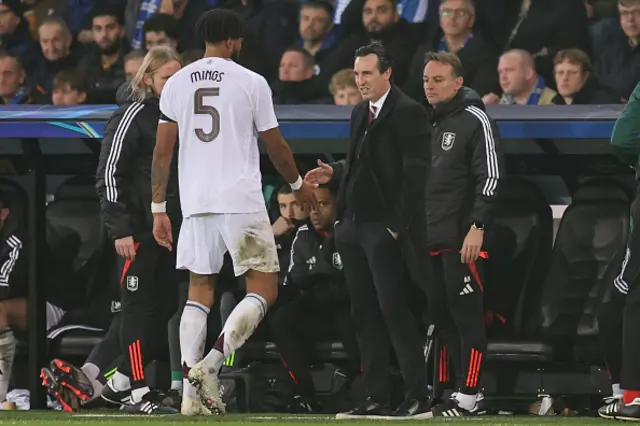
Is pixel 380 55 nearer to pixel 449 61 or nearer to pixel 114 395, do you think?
pixel 449 61

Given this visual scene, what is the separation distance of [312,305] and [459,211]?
1.26m

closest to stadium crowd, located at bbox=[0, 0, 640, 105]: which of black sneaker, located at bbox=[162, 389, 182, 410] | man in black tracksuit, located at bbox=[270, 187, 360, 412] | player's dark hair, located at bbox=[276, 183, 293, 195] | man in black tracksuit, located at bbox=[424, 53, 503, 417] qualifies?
player's dark hair, located at bbox=[276, 183, 293, 195]

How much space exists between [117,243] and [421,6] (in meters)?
3.52

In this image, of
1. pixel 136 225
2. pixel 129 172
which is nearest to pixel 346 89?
pixel 129 172

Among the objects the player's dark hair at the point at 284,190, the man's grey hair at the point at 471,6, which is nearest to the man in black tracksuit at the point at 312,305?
the player's dark hair at the point at 284,190

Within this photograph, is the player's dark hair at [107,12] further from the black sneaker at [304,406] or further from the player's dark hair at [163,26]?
the black sneaker at [304,406]

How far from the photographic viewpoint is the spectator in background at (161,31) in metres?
10.9

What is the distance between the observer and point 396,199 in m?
7.75

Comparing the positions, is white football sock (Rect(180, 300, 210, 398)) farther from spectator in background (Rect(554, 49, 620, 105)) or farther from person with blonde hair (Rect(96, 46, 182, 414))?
spectator in background (Rect(554, 49, 620, 105))

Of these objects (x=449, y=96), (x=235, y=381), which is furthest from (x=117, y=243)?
(x=449, y=96)

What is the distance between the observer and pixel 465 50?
10141 mm

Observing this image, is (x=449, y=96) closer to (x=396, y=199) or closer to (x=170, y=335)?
(x=396, y=199)

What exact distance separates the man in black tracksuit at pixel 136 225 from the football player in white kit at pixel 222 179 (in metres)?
1.02

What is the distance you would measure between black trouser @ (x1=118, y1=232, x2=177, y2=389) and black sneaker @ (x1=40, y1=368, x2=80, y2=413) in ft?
2.30
